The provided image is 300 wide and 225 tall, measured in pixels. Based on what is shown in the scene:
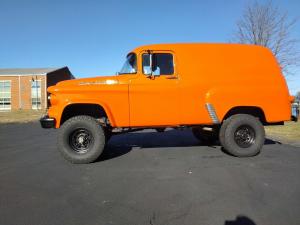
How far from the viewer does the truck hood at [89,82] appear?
6.71 m

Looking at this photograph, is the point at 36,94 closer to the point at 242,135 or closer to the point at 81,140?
the point at 81,140

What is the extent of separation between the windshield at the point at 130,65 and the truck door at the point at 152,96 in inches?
8.6

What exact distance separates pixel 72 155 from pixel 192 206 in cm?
345

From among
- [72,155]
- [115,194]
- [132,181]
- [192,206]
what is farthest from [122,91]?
[192,206]

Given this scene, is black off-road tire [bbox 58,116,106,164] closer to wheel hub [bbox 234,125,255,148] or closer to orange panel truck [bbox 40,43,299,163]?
orange panel truck [bbox 40,43,299,163]

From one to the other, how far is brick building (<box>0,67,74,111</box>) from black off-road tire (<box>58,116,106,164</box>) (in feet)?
145

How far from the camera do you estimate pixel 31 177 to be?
5367 millimetres

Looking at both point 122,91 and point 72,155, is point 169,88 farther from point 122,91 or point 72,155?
point 72,155

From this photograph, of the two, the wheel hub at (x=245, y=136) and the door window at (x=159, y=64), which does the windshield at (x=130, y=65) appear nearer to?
the door window at (x=159, y=64)

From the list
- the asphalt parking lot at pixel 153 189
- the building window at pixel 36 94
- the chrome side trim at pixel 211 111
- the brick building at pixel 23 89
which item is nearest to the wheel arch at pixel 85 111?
the asphalt parking lot at pixel 153 189

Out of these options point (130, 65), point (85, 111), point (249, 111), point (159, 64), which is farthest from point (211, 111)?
point (85, 111)

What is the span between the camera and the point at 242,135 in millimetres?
7301

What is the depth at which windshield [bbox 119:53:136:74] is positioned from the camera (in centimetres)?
723

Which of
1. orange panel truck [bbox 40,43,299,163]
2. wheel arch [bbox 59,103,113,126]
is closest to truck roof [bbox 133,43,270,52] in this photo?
orange panel truck [bbox 40,43,299,163]
